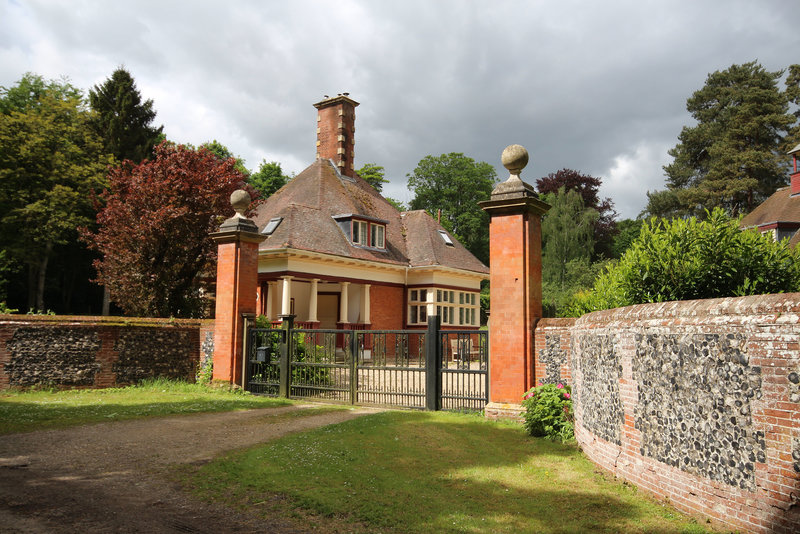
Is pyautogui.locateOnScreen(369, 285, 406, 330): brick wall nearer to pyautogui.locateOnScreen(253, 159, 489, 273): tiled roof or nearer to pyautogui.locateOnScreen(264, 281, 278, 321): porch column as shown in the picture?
pyautogui.locateOnScreen(253, 159, 489, 273): tiled roof

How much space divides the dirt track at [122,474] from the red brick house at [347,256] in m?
12.6

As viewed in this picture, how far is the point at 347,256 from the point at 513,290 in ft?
48.8

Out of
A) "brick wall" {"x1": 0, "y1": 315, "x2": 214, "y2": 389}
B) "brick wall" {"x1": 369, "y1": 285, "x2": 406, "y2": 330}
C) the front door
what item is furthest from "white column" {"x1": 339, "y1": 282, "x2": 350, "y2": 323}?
"brick wall" {"x1": 0, "y1": 315, "x2": 214, "y2": 389}

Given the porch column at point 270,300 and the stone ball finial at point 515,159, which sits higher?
the stone ball finial at point 515,159

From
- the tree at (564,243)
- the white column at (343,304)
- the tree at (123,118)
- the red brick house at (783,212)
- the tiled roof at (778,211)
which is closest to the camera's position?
the white column at (343,304)

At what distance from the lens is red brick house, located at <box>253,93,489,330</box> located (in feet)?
74.9

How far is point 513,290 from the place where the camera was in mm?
9492

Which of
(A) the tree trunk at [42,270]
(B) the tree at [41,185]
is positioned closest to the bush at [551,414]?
(B) the tree at [41,185]

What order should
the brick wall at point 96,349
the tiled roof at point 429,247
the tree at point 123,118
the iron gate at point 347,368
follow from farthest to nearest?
the tree at point 123,118, the tiled roof at point 429,247, the brick wall at point 96,349, the iron gate at point 347,368

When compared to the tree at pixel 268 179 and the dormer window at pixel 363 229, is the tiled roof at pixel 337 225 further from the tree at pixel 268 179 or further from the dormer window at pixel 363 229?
the tree at pixel 268 179

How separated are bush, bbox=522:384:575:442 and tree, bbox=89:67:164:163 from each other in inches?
1318

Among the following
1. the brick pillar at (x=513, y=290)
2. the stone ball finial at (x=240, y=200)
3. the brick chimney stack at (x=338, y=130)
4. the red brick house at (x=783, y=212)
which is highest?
the brick chimney stack at (x=338, y=130)

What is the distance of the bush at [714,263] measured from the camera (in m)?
6.89

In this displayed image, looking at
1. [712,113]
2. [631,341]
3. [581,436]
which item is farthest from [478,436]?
[712,113]
